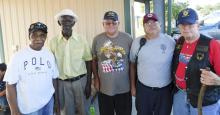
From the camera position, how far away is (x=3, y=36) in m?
5.29

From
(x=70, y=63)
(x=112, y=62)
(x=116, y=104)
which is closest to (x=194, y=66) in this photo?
(x=112, y=62)

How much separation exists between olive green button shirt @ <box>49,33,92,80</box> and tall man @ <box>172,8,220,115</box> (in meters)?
1.11


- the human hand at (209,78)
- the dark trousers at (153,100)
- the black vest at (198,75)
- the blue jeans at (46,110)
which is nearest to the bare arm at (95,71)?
the dark trousers at (153,100)

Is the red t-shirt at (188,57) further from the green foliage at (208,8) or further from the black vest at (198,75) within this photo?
the green foliage at (208,8)

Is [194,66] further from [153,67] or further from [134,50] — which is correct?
[134,50]

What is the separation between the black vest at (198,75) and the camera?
2541mm

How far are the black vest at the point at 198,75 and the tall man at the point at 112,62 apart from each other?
881 mm

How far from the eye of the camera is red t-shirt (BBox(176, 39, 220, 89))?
2.50 meters

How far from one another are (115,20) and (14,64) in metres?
1.18

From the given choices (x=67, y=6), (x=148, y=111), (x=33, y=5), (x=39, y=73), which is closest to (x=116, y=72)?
(x=148, y=111)

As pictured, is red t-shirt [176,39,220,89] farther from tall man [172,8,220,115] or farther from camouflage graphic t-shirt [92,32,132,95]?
camouflage graphic t-shirt [92,32,132,95]

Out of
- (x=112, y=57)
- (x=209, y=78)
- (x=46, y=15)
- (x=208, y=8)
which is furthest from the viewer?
(x=208, y=8)

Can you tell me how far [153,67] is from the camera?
306cm

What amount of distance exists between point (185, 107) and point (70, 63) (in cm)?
133
